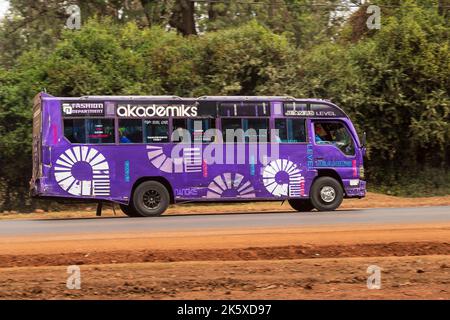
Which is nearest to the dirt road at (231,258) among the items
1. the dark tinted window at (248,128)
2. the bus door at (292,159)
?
the bus door at (292,159)

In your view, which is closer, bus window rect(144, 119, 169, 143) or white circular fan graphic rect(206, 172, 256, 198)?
bus window rect(144, 119, 169, 143)

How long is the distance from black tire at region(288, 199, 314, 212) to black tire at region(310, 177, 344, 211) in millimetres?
511

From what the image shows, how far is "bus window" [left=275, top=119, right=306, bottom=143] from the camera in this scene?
20625 mm

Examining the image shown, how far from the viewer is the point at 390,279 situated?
9875 millimetres

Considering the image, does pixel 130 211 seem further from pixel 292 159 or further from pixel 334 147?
pixel 334 147

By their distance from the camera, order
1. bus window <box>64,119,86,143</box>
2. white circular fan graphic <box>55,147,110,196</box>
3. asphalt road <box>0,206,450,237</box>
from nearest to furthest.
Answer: asphalt road <box>0,206,450,237</box>, white circular fan graphic <box>55,147,110,196</box>, bus window <box>64,119,86,143</box>

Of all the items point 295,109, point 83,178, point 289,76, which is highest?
point 289,76

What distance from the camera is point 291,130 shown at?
2072 cm

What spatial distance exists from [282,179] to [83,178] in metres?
5.20

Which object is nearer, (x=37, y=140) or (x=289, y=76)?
(x=37, y=140)

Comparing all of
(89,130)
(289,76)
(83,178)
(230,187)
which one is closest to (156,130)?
(89,130)

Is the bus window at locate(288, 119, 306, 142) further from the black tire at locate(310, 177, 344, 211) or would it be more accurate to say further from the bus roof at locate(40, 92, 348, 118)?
the black tire at locate(310, 177, 344, 211)

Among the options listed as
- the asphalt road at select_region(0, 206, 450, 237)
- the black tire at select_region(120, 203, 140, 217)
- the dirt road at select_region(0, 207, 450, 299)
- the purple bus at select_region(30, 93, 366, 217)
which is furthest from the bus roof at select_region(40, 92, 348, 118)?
the dirt road at select_region(0, 207, 450, 299)

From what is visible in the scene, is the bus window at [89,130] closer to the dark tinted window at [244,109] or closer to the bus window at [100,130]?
the bus window at [100,130]
